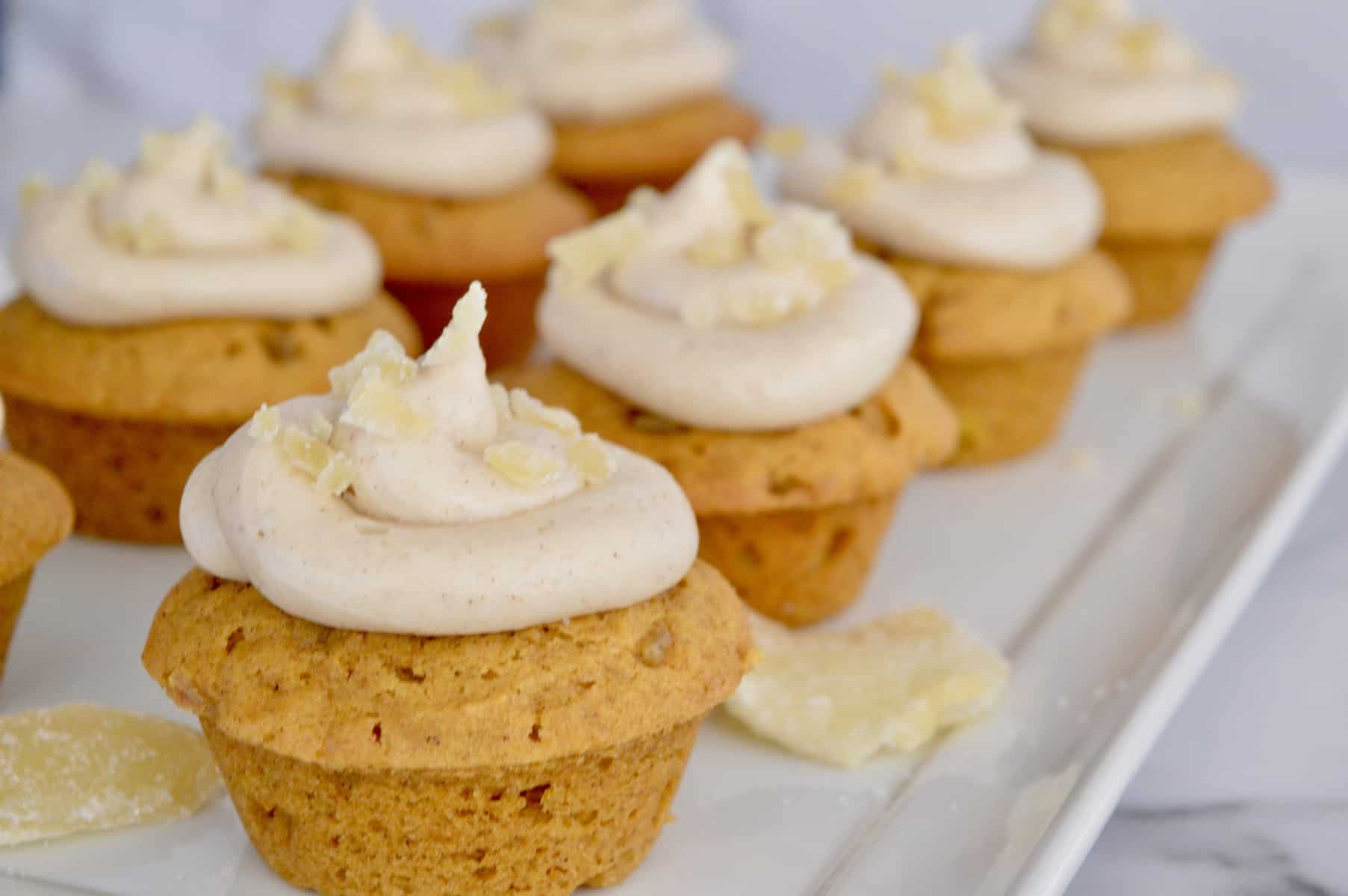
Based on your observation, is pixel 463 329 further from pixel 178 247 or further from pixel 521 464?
pixel 178 247

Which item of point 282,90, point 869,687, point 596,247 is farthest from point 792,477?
point 282,90

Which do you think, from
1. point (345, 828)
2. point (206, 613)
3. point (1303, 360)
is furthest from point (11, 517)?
point (1303, 360)

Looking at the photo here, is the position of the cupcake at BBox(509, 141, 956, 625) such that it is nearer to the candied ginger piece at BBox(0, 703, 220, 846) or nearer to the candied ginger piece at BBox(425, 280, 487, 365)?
the candied ginger piece at BBox(425, 280, 487, 365)

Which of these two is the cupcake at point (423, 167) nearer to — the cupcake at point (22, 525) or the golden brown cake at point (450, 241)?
the golden brown cake at point (450, 241)

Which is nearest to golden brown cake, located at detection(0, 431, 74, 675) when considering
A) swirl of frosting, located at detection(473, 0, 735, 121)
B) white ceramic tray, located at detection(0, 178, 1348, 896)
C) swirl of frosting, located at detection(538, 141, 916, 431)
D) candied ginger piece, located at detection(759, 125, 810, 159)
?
white ceramic tray, located at detection(0, 178, 1348, 896)

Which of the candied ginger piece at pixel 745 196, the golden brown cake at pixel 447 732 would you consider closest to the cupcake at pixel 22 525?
the golden brown cake at pixel 447 732

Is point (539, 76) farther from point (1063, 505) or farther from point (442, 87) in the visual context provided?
point (1063, 505)
